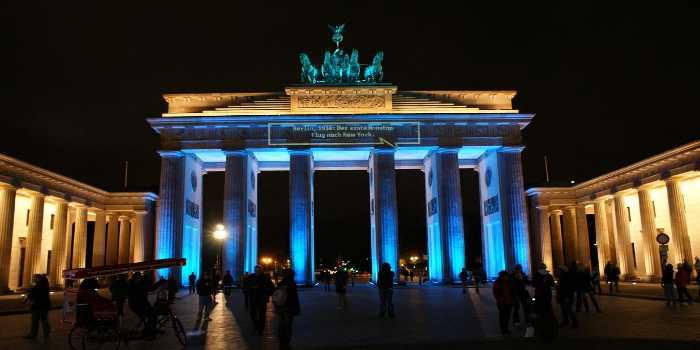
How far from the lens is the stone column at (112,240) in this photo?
50844 millimetres

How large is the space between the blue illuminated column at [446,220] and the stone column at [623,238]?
12.8 metres

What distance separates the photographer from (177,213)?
1673 inches

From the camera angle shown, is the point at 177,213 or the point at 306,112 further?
the point at 306,112

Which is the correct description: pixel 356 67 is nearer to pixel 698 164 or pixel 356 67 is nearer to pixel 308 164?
pixel 308 164

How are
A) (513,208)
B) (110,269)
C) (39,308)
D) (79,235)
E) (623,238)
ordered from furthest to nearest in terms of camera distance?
1. (79,235)
2. (623,238)
3. (513,208)
4. (39,308)
5. (110,269)

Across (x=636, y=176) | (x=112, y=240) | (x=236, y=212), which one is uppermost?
(x=636, y=176)

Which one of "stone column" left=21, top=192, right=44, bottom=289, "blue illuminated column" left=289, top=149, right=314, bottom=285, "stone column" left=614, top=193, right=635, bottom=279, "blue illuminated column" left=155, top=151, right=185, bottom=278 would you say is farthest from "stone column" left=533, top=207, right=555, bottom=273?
"stone column" left=21, top=192, right=44, bottom=289

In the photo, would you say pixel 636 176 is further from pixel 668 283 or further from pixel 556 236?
pixel 668 283

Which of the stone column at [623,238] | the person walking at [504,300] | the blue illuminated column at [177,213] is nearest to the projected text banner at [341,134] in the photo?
the blue illuminated column at [177,213]

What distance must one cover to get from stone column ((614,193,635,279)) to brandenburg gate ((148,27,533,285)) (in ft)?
25.9

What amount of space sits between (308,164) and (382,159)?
Result: 5.92 metres

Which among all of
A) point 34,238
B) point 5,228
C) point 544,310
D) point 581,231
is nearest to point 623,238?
point 581,231

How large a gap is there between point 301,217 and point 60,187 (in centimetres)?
1905

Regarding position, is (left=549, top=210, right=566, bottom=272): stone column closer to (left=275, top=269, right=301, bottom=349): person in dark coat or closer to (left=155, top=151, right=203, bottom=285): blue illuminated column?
(left=155, top=151, right=203, bottom=285): blue illuminated column
